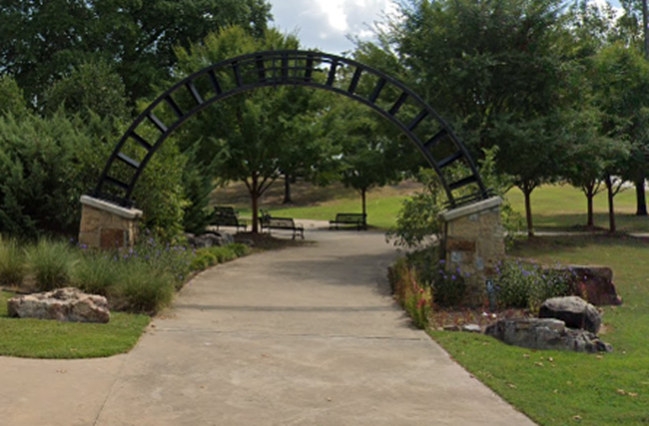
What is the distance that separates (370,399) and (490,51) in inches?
565

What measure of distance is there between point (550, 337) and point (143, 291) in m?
5.63

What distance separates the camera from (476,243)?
1148 cm

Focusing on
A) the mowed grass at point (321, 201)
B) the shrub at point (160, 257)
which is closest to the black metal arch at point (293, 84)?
the shrub at point (160, 257)

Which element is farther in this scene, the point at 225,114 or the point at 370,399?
the point at 225,114

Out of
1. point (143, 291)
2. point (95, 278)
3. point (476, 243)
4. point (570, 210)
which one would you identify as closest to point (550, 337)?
point (476, 243)

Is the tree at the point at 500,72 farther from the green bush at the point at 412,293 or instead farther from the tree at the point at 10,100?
the tree at the point at 10,100

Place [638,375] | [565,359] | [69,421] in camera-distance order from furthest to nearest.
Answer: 1. [565,359]
2. [638,375]
3. [69,421]

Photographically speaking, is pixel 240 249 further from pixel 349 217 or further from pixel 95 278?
pixel 349 217

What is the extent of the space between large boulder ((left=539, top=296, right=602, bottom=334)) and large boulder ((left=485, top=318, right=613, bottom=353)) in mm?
701

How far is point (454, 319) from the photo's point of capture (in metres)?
10.3

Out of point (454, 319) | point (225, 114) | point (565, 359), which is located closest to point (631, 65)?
point (225, 114)

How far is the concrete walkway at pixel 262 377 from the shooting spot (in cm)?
553

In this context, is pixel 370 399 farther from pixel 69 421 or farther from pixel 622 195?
pixel 622 195

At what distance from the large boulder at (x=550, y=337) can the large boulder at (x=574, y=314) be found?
0.70 m
